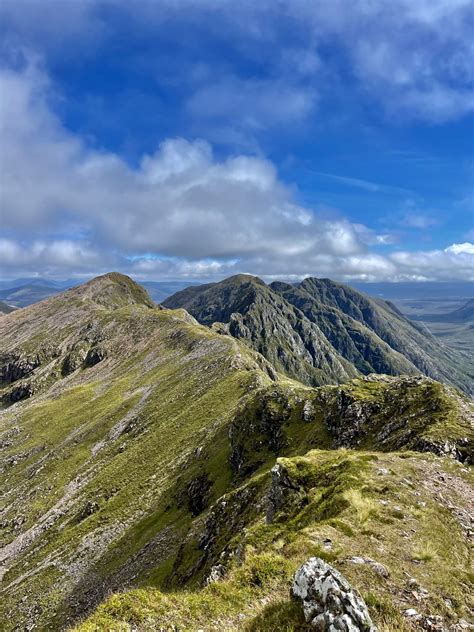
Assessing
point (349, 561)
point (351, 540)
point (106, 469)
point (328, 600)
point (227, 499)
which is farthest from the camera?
point (106, 469)

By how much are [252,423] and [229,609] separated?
168 ft

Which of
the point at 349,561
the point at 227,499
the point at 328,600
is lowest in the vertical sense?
the point at 227,499

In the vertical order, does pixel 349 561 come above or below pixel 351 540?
above

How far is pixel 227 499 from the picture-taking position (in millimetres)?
38969

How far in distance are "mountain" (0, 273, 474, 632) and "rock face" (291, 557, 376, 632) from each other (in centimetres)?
59

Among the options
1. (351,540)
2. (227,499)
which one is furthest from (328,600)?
(227,499)

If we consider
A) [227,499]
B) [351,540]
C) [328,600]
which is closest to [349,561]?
[351,540]

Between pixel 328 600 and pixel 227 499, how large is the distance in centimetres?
3197

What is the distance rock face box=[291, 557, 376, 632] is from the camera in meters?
9.20

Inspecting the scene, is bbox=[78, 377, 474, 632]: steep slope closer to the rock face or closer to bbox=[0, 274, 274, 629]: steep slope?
the rock face

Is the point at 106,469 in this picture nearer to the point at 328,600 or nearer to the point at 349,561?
the point at 349,561

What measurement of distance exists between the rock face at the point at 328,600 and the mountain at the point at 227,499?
23.4 inches

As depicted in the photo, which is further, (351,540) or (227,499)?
(227,499)

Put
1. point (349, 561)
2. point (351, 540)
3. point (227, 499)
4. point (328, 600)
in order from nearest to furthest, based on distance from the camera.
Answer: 1. point (328, 600)
2. point (349, 561)
3. point (351, 540)
4. point (227, 499)
